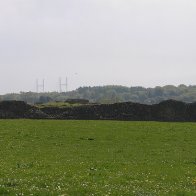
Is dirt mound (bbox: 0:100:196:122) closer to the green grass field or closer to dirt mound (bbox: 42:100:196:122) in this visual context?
dirt mound (bbox: 42:100:196:122)

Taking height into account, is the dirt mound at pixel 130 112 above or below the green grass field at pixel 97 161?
above

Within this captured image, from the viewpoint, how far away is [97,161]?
27969 millimetres

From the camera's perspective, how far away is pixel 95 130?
50.5 meters

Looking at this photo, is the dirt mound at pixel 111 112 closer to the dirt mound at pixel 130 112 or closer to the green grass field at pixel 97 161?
the dirt mound at pixel 130 112

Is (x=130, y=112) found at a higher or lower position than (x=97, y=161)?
higher

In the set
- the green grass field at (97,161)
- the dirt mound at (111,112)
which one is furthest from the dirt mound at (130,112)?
the green grass field at (97,161)

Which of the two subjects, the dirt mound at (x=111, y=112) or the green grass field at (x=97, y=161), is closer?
the green grass field at (x=97, y=161)

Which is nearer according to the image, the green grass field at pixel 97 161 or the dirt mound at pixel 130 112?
the green grass field at pixel 97 161

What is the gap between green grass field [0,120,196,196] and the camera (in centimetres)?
1792

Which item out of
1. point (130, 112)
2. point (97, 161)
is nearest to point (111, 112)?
point (130, 112)

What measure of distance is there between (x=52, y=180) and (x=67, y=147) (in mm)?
17782

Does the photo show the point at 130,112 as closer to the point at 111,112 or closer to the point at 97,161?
the point at 111,112

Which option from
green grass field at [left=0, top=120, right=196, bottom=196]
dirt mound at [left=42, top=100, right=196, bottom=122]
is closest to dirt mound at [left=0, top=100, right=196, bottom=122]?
dirt mound at [left=42, top=100, right=196, bottom=122]

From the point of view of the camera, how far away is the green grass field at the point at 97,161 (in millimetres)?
17922
